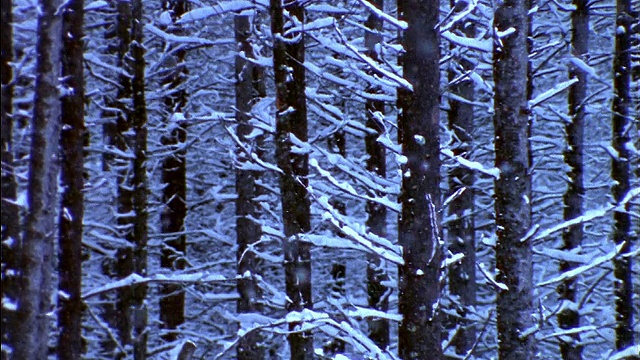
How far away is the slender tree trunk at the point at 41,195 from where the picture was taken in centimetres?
835

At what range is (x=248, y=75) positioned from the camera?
12.7 m

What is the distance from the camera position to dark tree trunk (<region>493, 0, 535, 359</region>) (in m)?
6.51

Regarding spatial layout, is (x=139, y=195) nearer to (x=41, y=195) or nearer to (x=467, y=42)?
(x=41, y=195)

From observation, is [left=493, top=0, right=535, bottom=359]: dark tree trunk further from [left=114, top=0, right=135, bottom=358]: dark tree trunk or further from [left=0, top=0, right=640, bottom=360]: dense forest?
[left=114, top=0, right=135, bottom=358]: dark tree trunk

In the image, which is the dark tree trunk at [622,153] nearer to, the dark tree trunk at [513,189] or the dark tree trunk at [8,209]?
the dark tree trunk at [513,189]

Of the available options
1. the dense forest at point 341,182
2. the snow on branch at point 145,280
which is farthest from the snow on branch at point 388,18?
the snow on branch at point 145,280

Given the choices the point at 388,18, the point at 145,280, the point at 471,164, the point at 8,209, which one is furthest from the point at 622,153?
the point at 8,209

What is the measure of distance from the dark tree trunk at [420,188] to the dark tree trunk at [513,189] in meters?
0.81

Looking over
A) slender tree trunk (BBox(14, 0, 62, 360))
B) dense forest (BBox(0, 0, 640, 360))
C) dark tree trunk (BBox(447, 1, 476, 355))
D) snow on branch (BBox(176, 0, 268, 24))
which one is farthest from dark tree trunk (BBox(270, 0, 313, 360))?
dark tree trunk (BBox(447, 1, 476, 355))

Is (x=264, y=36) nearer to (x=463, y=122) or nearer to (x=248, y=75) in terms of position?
(x=248, y=75)

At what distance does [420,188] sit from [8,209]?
5098 mm

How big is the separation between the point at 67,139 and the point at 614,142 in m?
8.21

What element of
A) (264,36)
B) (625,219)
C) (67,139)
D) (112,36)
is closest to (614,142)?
(625,219)

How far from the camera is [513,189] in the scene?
6570 mm
